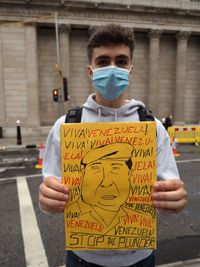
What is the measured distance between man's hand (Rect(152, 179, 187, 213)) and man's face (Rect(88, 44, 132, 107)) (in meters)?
0.66

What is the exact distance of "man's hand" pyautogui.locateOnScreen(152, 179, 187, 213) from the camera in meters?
1.44

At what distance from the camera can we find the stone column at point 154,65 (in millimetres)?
24188

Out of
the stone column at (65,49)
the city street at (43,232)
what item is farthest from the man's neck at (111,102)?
the stone column at (65,49)

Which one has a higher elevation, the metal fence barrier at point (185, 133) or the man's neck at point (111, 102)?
the man's neck at point (111, 102)

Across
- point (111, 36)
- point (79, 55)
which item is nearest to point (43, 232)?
point (111, 36)

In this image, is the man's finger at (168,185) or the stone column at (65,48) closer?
the man's finger at (168,185)

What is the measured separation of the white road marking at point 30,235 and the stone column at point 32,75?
16.3 meters

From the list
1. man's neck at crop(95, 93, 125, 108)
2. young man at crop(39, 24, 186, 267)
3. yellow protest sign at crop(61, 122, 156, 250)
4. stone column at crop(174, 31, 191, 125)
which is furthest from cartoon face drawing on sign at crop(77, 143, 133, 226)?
stone column at crop(174, 31, 191, 125)

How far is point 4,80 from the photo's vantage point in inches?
845

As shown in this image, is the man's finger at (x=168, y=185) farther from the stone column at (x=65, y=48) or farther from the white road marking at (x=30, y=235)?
the stone column at (x=65, y=48)

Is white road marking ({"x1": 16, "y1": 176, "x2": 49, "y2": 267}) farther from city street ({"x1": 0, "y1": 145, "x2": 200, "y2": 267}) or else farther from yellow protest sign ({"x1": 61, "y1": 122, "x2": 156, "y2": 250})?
yellow protest sign ({"x1": 61, "y1": 122, "x2": 156, "y2": 250})

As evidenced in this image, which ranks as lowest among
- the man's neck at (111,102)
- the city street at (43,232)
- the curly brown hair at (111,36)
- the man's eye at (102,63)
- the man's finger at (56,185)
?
the city street at (43,232)

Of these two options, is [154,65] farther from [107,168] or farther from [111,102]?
[107,168]

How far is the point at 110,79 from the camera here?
172 cm
